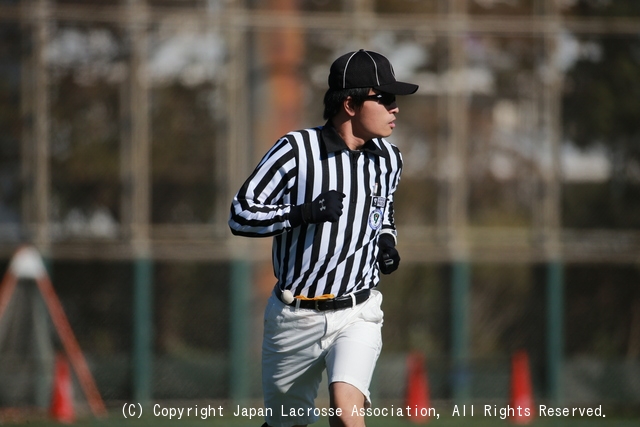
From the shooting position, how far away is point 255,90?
46.6ft

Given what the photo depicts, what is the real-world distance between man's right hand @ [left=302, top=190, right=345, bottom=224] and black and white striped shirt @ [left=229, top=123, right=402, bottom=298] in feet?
0.50

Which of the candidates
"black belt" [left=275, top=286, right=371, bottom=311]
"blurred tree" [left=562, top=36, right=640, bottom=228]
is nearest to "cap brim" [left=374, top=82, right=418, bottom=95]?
"black belt" [left=275, top=286, right=371, bottom=311]

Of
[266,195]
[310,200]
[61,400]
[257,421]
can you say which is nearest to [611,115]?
[257,421]

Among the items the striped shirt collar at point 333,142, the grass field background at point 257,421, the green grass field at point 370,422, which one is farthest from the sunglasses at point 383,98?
the green grass field at point 370,422

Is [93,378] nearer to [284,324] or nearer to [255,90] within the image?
[255,90]

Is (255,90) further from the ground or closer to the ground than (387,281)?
further from the ground

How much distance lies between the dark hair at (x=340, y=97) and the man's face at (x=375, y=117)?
0.03 meters

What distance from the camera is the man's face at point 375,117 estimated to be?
581 centimetres

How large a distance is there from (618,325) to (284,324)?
968 cm

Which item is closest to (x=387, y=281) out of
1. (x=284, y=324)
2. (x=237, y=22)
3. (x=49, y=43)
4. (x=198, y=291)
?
(x=198, y=291)

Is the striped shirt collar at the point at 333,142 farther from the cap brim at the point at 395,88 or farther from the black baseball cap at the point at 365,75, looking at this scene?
the cap brim at the point at 395,88

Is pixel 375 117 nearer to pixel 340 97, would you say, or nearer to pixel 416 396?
pixel 340 97

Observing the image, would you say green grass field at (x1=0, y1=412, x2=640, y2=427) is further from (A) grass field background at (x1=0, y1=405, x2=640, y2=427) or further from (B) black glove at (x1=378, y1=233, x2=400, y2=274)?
(B) black glove at (x1=378, y1=233, x2=400, y2=274)

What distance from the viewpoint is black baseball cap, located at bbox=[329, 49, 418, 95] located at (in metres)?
5.78
